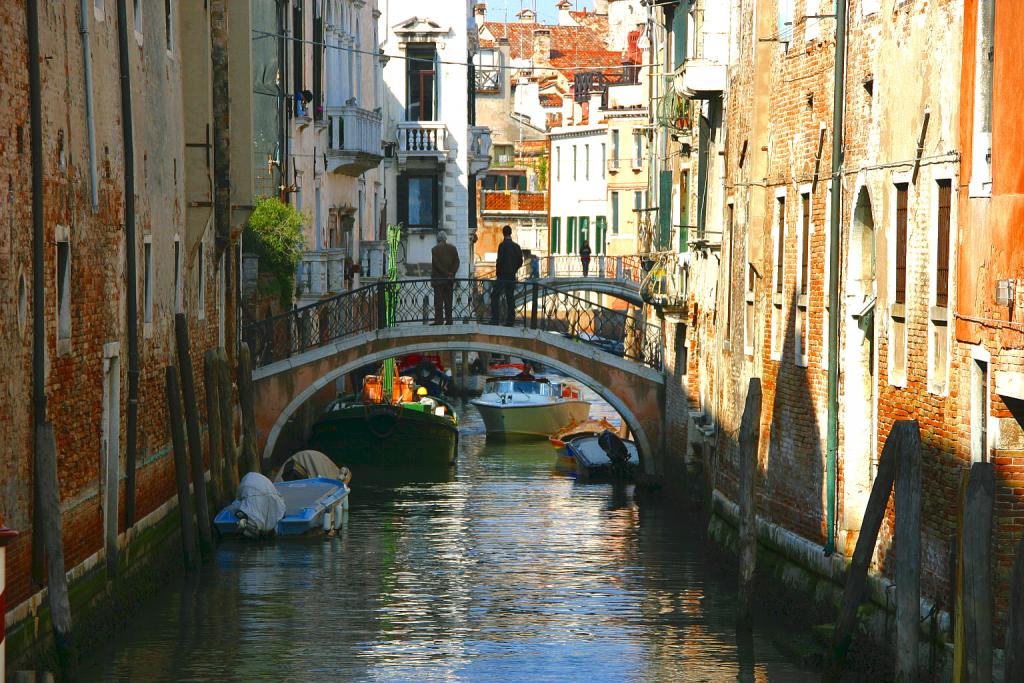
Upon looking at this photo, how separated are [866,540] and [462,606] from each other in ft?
21.0

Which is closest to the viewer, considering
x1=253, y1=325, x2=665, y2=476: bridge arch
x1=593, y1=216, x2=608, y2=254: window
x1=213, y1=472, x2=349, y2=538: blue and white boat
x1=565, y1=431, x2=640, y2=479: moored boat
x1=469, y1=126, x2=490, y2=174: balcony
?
x1=213, y1=472, x2=349, y2=538: blue and white boat

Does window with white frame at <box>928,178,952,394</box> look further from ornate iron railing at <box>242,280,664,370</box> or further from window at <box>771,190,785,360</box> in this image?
ornate iron railing at <box>242,280,664,370</box>

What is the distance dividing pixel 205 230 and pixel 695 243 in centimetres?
592

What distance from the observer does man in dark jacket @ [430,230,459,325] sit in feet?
91.7

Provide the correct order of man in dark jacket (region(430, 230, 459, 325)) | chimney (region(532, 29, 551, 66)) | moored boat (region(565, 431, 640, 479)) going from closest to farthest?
man in dark jacket (region(430, 230, 459, 325)) → moored boat (region(565, 431, 640, 479)) → chimney (region(532, 29, 551, 66))

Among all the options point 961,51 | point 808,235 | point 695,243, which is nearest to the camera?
point 961,51

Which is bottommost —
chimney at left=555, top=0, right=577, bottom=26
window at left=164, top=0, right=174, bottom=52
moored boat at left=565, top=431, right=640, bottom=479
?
moored boat at left=565, top=431, right=640, bottom=479

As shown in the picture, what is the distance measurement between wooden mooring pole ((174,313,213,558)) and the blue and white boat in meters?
1.35

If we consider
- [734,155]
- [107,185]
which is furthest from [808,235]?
[107,185]

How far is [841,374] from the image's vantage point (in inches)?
606

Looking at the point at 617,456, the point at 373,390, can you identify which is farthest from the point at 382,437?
the point at 373,390

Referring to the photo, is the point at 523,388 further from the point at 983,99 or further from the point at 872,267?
the point at 983,99

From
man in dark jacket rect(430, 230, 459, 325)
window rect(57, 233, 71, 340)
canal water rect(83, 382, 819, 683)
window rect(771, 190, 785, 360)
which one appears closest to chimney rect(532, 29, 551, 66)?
man in dark jacket rect(430, 230, 459, 325)

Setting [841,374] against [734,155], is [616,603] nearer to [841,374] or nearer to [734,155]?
[841,374]
